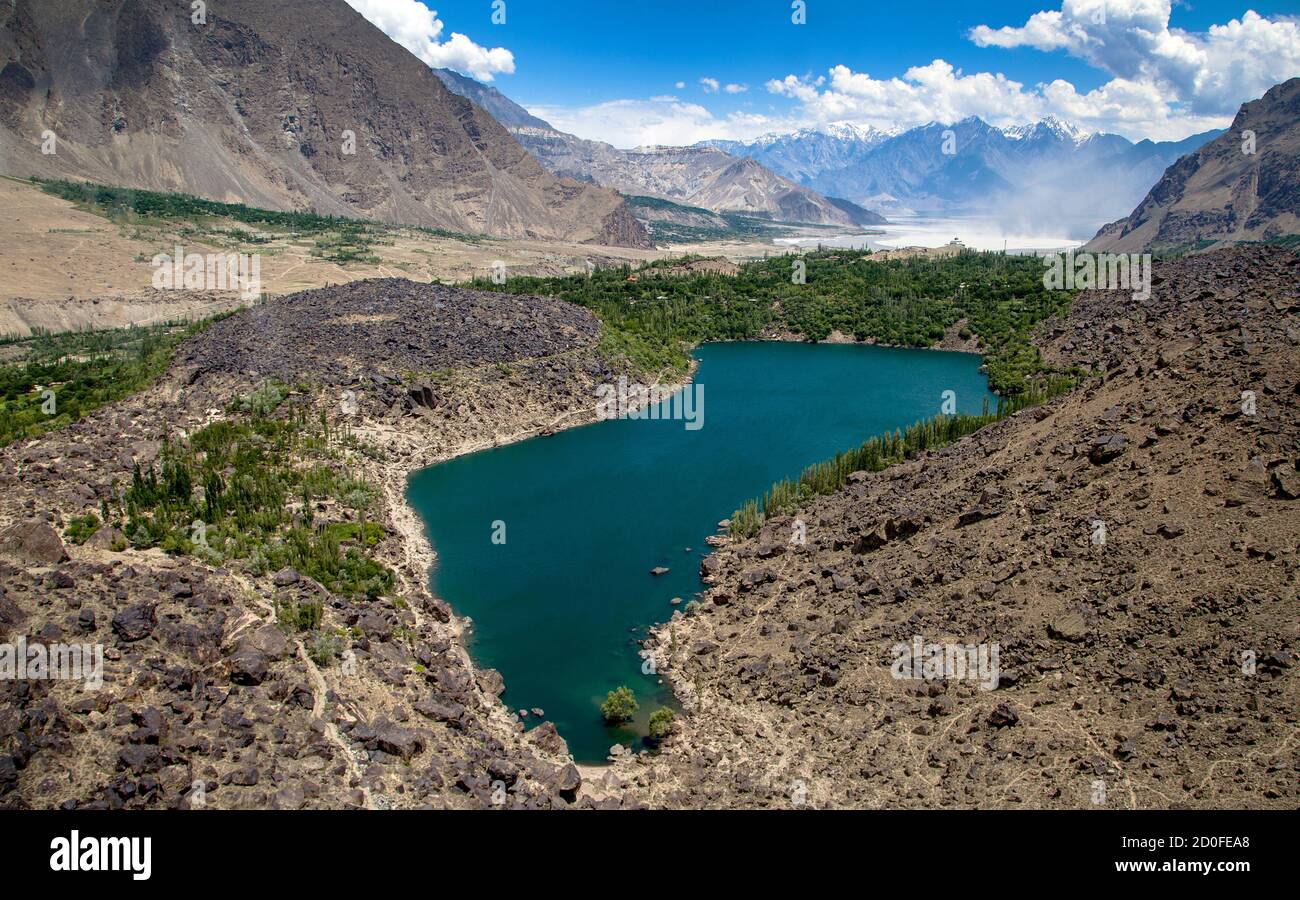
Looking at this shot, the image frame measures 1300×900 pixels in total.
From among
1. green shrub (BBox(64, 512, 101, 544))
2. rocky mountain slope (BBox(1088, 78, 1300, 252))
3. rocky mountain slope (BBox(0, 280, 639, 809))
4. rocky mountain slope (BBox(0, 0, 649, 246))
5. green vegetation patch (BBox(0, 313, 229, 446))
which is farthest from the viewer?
rocky mountain slope (BBox(1088, 78, 1300, 252))

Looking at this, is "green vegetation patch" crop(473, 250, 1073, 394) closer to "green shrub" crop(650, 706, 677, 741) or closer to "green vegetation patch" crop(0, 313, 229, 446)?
"green vegetation patch" crop(0, 313, 229, 446)

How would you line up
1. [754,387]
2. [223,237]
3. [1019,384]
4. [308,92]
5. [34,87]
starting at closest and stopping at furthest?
[1019,384], [754,387], [223,237], [34,87], [308,92]

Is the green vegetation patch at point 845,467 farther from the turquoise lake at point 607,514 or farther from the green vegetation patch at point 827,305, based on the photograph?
the green vegetation patch at point 827,305

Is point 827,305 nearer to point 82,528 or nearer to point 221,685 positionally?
point 82,528

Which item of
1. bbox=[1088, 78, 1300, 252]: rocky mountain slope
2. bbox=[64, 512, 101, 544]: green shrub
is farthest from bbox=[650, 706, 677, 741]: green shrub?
bbox=[1088, 78, 1300, 252]: rocky mountain slope

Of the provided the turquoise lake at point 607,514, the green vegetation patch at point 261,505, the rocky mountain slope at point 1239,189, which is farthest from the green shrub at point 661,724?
the rocky mountain slope at point 1239,189

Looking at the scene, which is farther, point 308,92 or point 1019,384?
point 308,92
